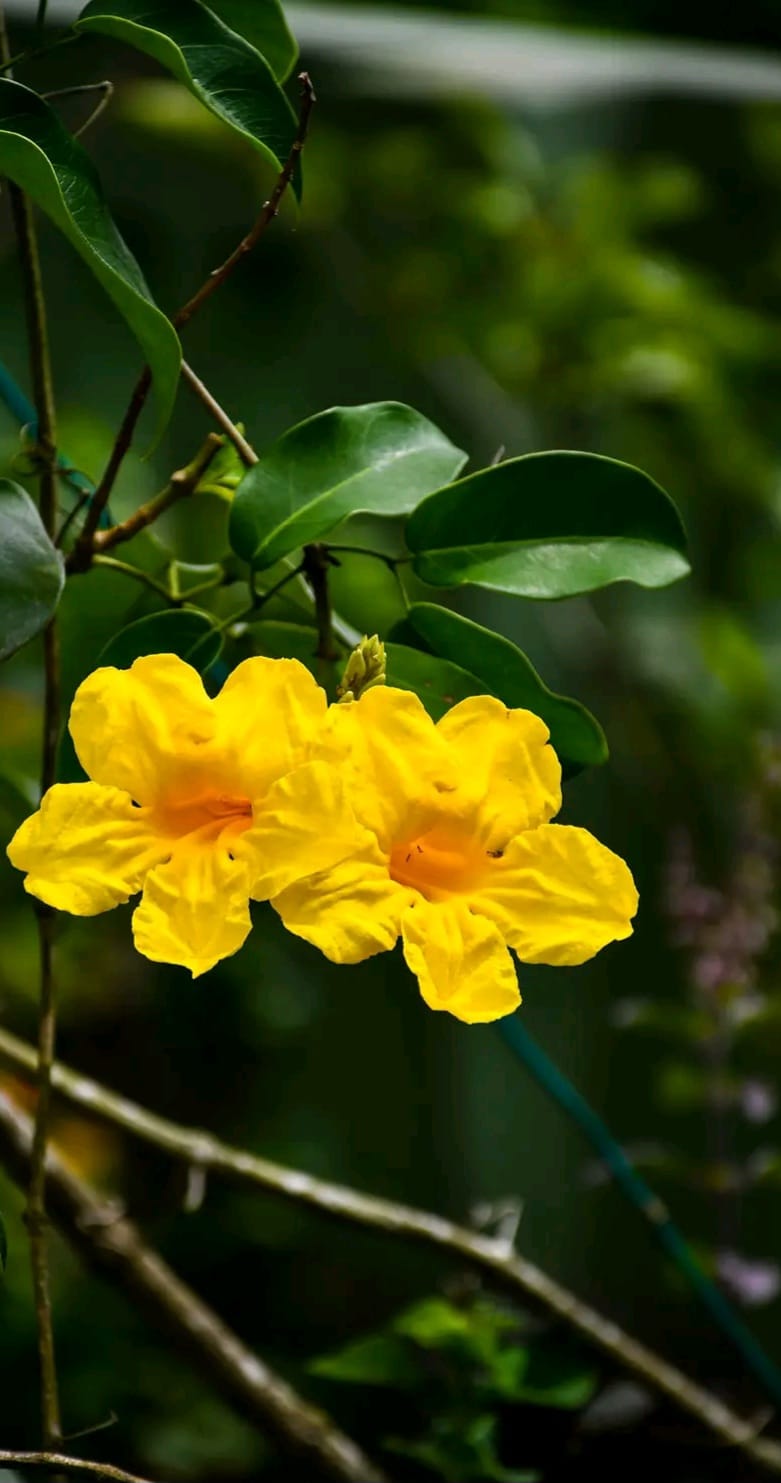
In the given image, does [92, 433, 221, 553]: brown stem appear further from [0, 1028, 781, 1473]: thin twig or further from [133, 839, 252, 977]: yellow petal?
[0, 1028, 781, 1473]: thin twig

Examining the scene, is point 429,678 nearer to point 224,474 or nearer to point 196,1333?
point 224,474

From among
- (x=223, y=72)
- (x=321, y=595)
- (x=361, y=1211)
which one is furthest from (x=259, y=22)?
(x=361, y=1211)

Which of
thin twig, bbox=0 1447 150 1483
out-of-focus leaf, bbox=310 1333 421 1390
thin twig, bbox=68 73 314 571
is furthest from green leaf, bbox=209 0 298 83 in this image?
out-of-focus leaf, bbox=310 1333 421 1390

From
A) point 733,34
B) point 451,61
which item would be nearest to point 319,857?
point 451,61

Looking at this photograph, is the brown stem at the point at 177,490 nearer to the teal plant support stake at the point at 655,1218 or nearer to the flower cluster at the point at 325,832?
the flower cluster at the point at 325,832

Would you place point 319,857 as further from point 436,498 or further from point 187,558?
point 187,558
